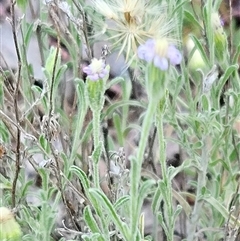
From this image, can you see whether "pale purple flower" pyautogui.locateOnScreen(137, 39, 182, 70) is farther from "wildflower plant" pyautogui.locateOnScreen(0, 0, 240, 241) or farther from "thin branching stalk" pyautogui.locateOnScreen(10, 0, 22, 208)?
"thin branching stalk" pyautogui.locateOnScreen(10, 0, 22, 208)

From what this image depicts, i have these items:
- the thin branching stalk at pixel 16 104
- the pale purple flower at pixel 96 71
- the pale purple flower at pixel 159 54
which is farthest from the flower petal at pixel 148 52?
the thin branching stalk at pixel 16 104

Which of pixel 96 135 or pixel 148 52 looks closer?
pixel 148 52

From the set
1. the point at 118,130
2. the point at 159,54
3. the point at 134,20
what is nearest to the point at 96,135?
the point at 159,54

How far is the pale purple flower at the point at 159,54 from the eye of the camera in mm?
619

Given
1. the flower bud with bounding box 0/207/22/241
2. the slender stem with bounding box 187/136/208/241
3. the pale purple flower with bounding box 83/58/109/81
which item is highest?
the pale purple flower with bounding box 83/58/109/81

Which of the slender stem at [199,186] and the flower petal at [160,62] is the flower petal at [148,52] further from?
the slender stem at [199,186]

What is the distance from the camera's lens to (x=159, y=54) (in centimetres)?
62

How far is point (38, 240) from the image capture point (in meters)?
0.97

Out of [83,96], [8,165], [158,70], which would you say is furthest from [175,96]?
[158,70]

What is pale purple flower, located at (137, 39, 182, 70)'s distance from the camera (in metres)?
0.62

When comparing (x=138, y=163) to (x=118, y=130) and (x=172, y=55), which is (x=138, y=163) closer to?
(x=172, y=55)

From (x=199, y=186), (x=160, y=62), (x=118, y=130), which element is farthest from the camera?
(x=118, y=130)

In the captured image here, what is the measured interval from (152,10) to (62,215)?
0.47m

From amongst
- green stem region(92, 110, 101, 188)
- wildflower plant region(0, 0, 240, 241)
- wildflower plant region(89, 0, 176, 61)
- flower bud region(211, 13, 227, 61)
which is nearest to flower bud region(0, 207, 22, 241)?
wildflower plant region(0, 0, 240, 241)
